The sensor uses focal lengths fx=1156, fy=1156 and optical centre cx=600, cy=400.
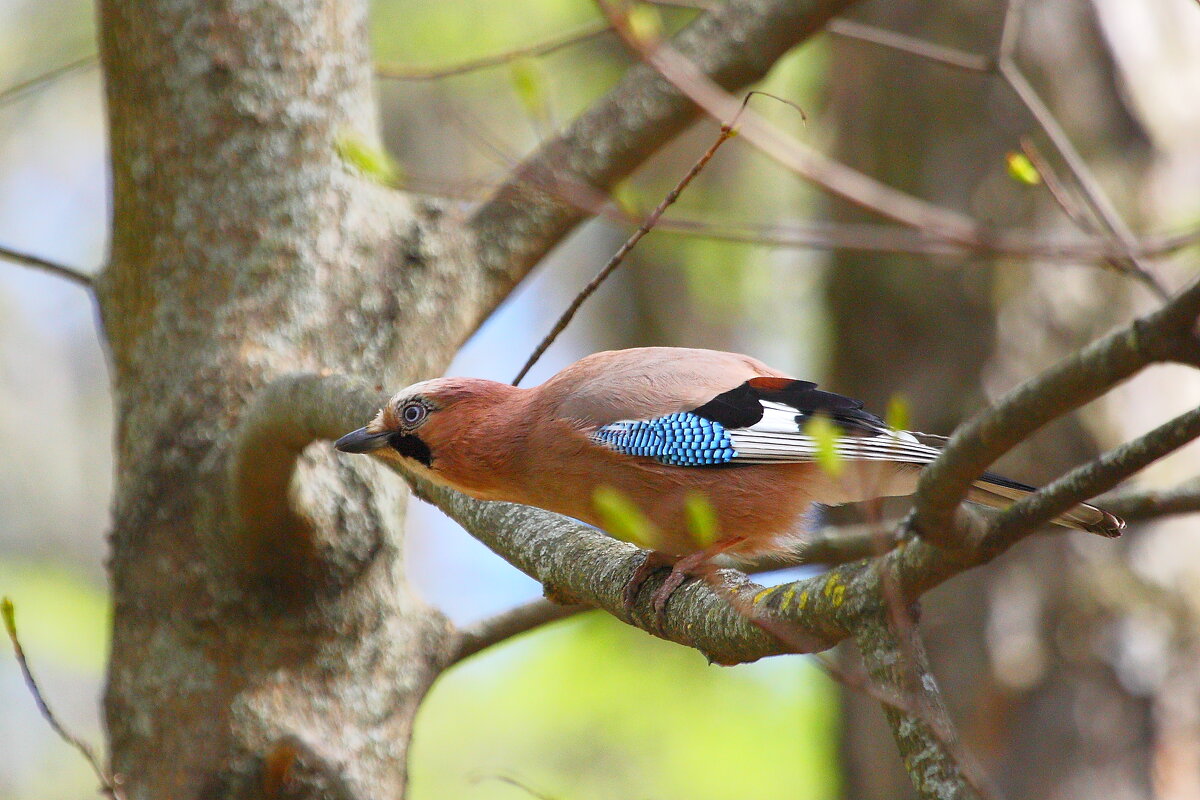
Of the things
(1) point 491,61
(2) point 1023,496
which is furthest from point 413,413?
(2) point 1023,496

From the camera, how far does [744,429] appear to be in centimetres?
329

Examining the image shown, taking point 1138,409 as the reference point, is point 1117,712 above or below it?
below

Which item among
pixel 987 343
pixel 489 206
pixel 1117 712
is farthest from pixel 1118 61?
pixel 489 206

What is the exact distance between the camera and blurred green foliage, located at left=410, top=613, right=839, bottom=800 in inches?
345

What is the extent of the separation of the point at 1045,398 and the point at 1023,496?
161 centimetres

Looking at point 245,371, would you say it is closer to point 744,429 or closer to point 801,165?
point 744,429

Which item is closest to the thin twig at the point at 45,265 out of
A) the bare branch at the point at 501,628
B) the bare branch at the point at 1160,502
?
the bare branch at the point at 501,628

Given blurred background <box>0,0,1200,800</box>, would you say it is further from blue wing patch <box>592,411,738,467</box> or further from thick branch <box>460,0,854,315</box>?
blue wing patch <box>592,411,738,467</box>

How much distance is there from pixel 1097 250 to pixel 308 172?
244 cm

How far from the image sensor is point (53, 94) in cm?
1202

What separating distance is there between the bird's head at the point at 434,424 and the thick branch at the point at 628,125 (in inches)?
14.2

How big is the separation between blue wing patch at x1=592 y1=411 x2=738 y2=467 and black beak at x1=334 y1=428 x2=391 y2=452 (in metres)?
0.60

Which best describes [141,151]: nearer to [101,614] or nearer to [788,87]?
[101,614]

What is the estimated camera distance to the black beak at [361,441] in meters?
3.01
